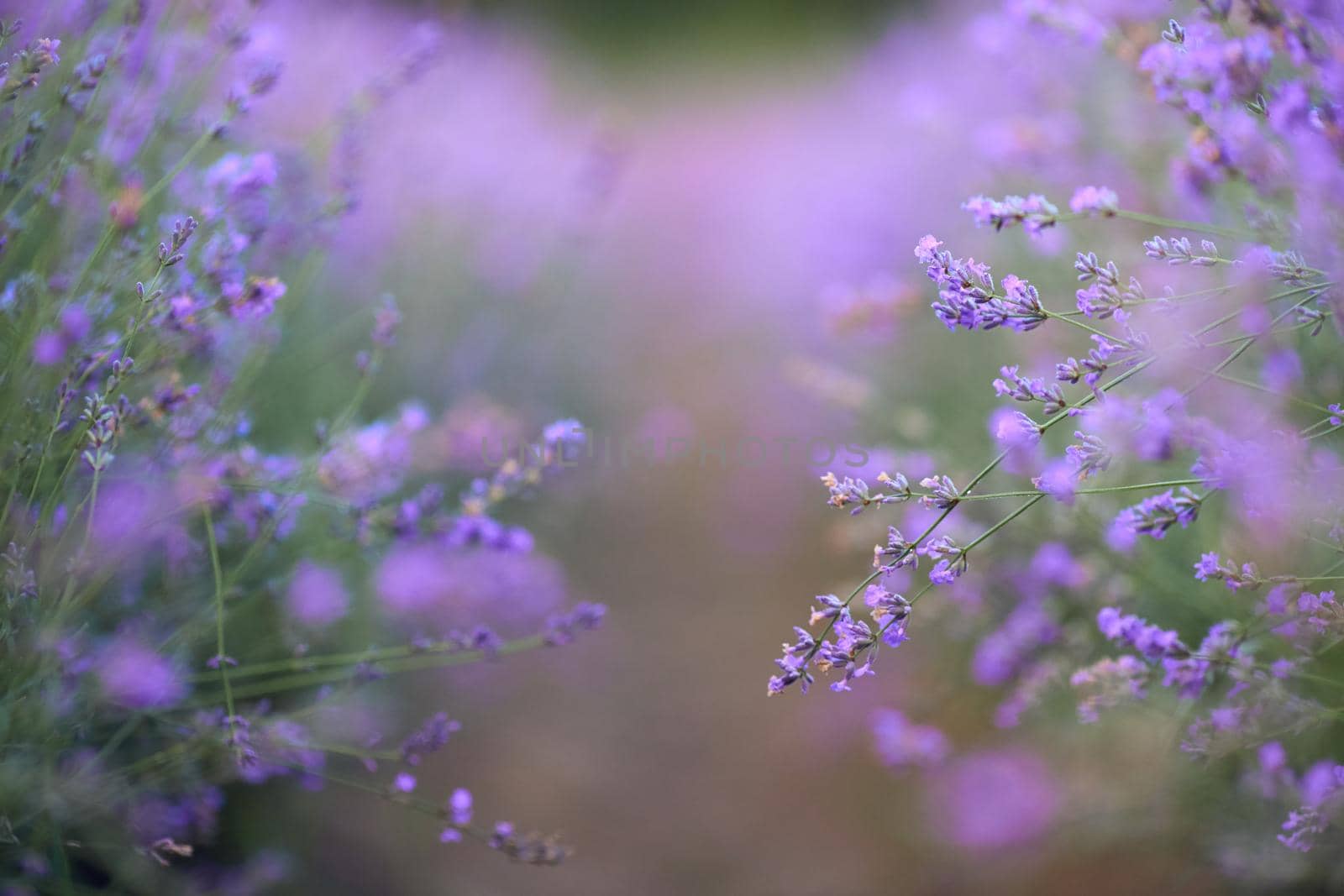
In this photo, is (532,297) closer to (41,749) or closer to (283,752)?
(283,752)

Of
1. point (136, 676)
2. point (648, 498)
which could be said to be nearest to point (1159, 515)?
point (136, 676)

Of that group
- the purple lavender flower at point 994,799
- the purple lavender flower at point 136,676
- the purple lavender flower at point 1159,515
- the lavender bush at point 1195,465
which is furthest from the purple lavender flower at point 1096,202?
the purple lavender flower at point 994,799

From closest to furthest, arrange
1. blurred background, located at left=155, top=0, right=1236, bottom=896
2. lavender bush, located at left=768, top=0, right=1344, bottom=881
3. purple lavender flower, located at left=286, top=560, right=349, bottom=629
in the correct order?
lavender bush, located at left=768, top=0, right=1344, bottom=881 → purple lavender flower, located at left=286, top=560, right=349, bottom=629 → blurred background, located at left=155, top=0, right=1236, bottom=896

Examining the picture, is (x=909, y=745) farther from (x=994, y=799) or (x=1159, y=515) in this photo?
(x=1159, y=515)

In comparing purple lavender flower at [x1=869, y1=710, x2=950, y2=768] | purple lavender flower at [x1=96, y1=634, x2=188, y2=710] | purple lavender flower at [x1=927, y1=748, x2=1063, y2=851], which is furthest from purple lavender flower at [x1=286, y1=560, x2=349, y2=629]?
purple lavender flower at [x1=927, y1=748, x2=1063, y2=851]

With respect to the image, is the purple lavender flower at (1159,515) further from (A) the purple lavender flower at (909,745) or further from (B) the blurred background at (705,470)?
(A) the purple lavender flower at (909,745)

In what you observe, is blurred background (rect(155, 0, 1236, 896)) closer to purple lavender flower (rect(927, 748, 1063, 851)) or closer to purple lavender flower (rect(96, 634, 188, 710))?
purple lavender flower (rect(927, 748, 1063, 851))

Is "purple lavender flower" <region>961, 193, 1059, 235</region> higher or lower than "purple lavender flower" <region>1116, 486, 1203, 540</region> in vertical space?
higher
